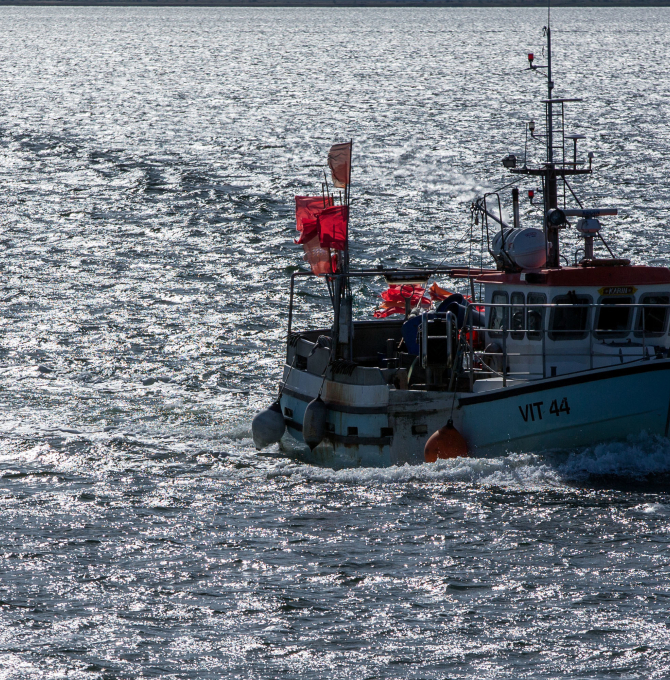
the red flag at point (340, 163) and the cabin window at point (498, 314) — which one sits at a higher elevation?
the red flag at point (340, 163)

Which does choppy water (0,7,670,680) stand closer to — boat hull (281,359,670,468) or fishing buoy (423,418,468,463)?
fishing buoy (423,418,468,463)

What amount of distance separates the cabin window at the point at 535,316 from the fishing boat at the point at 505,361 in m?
0.03

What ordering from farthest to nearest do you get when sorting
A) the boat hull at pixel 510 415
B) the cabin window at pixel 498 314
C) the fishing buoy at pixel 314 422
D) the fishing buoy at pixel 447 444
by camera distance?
the fishing buoy at pixel 314 422, the cabin window at pixel 498 314, the fishing buoy at pixel 447 444, the boat hull at pixel 510 415

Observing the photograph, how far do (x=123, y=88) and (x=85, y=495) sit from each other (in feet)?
381

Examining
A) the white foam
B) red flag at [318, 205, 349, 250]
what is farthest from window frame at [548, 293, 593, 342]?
red flag at [318, 205, 349, 250]

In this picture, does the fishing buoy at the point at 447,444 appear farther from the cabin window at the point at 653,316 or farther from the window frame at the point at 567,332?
the cabin window at the point at 653,316

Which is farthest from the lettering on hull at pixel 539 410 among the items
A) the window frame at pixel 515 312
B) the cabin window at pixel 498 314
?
the cabin window at pixel 498 314

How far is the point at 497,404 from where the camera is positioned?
866 inches

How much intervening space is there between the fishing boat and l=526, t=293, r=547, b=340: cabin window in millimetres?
27

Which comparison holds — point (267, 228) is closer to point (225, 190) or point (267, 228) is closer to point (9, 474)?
point (225, 190)

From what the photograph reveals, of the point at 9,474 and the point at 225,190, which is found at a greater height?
the point at 225,190

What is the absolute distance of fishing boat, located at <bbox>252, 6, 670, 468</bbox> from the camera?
850 inches

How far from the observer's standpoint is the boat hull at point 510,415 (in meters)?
21.3

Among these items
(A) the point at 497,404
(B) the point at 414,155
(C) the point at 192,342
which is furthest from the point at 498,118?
(A) the point at 497,404
